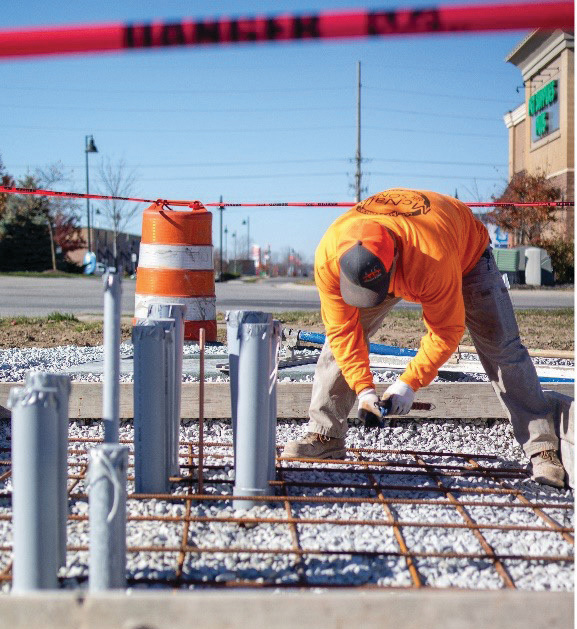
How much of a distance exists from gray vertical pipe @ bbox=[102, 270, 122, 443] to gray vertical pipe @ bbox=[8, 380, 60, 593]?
0.59 feet

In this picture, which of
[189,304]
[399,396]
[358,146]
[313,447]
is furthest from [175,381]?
[358,146]

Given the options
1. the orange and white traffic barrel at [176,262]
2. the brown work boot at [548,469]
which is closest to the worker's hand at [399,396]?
the brown work boot at [548,469]

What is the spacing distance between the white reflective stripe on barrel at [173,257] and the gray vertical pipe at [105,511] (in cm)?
455

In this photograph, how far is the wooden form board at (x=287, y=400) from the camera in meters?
4.59

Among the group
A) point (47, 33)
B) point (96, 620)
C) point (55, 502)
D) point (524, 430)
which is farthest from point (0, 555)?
point (524, 430)

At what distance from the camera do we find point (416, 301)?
3.49 m

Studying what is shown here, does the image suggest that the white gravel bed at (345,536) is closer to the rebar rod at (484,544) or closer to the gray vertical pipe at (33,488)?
the rebar rod at (484,544)

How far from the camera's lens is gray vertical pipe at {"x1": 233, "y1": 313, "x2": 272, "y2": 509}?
312cm

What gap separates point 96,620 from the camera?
1722 millimetres

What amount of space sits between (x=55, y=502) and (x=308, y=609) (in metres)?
0.95

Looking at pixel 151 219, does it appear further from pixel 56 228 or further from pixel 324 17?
pixel 56 228

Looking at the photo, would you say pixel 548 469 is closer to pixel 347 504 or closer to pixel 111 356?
pixel 347 504

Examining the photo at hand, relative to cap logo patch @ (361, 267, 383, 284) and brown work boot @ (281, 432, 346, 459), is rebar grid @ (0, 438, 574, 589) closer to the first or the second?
brown work boot @ (281, 432, 346, 459)

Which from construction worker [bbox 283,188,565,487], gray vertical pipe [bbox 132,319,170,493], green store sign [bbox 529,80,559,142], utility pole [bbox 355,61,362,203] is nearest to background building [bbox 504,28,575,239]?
green store sign [bbox 529,80,559,142]
